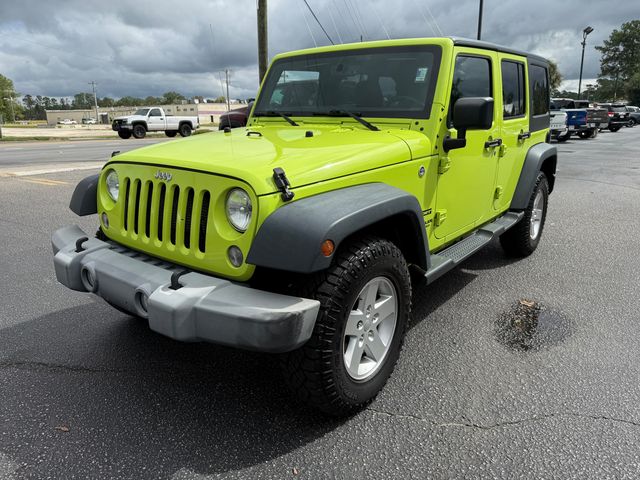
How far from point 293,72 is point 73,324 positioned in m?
2.51

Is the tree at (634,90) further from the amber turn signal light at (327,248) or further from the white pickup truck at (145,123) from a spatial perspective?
the amber turn signal light at (327,248)

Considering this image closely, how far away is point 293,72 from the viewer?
4000 millimetres

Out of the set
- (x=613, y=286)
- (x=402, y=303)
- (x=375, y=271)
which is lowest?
(x=613, y=286)

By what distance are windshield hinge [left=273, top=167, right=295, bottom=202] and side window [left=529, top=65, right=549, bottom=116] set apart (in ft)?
11.5

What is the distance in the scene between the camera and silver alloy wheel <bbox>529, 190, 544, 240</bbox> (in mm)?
5098

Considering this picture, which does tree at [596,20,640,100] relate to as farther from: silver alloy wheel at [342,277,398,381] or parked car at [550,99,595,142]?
silver alloy wheel at [342,277,398,381]

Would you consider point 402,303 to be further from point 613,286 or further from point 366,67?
point 613,286

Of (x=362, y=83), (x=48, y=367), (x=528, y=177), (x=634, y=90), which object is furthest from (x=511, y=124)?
(x=634, y=90)

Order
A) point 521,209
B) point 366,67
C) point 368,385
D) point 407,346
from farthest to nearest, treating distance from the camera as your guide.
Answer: point 521,209, point 366,67, point 407,346, point 368,385

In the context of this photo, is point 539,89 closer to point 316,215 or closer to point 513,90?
point 513,90

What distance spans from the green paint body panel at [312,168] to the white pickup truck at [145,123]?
25.7 m

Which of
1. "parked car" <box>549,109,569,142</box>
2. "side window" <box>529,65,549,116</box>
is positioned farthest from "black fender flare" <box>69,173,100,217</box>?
"parked car" <box>549,109,569,142</box>

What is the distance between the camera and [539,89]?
4992 mm

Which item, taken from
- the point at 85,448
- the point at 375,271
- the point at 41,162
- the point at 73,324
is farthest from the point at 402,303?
the point at 41,162
